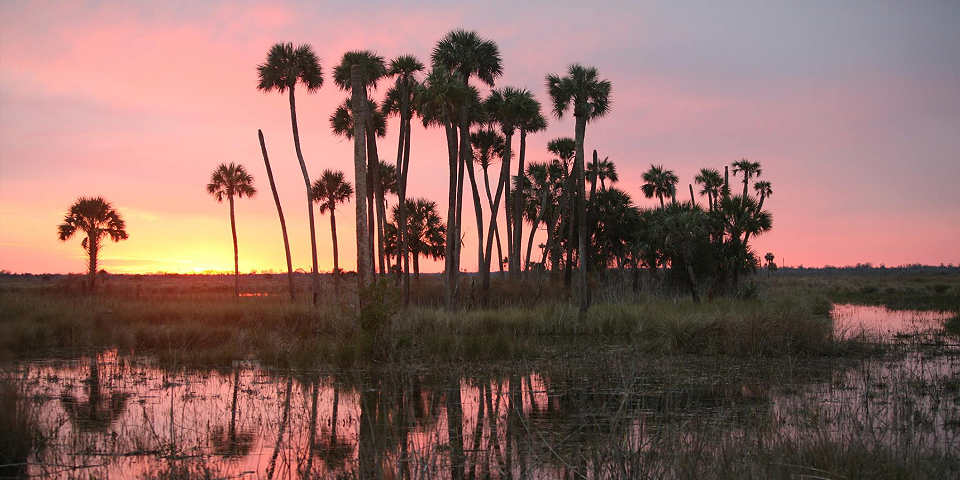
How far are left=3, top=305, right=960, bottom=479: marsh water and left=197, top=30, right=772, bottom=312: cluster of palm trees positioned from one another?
6678 mm

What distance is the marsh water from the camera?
22.1 feet

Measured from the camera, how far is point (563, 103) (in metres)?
29.7

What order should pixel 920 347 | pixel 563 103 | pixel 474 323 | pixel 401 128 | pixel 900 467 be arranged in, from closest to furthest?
pixel 900 467
pixel 920 347
pixel 474 323
pixel 563 103
pixel 401 128

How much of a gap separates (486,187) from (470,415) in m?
36.0

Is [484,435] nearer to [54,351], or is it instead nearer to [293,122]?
[54,351]

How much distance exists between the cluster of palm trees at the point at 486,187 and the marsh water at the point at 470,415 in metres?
6.68

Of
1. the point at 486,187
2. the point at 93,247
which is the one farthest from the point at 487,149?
the point at 93,247

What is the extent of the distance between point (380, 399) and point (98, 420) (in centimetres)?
415

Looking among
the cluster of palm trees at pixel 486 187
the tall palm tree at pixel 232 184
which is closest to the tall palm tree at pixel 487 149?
the cluster of palm trees at pixel 486 187

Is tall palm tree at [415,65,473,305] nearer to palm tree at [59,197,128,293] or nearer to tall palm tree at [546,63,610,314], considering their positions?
tall palm tree at [546,63,610,314]

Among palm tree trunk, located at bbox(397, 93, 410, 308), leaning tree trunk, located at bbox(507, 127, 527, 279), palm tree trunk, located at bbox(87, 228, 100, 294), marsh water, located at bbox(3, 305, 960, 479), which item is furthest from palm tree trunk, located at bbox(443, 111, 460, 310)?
palm tree trunk, located at bbox(87, 228, 100, 294)

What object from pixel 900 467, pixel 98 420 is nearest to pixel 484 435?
pixel 900 467

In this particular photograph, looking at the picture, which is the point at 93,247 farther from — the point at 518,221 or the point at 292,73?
the point at 518,221

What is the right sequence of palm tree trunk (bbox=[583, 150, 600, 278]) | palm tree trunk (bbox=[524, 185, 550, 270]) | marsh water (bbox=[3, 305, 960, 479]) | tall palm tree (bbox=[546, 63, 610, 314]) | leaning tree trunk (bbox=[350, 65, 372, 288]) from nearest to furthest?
marsh water (bbox=[3, 305, 960, 479])
leaning tree trunk (bbox=[350, 65, 372, 288])
tall palm tree (bbox=[546, 63, 610, 314])
palm tree trunk (bbox=[583, 150, 600, 278])
palm tree trunk (bbox=[524, 185, 550, 270])
